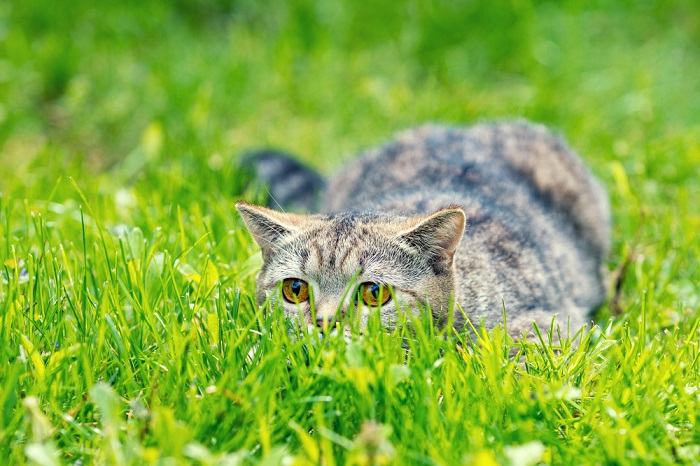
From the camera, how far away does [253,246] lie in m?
3.45

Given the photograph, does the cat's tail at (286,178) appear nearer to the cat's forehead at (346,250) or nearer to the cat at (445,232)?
the cat at (445,232)

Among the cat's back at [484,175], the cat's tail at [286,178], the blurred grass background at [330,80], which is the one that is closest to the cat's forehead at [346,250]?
the cat's back at [484,175]

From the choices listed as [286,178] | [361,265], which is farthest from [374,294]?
[286,178]

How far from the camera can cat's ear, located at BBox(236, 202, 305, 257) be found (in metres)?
2.92

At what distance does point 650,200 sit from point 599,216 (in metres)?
0.57

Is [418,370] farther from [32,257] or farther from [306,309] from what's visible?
[32,257]

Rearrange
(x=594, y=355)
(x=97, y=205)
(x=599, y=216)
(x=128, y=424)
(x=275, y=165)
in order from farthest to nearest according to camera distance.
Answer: (x=275, y=165), (x=599, y=216), (x=97, y=205), (x=594, y=355), (x=128, y=424)

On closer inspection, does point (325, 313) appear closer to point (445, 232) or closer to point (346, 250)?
point (346, 250)

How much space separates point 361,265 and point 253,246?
2.74 feet

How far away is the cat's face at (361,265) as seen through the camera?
2676mm

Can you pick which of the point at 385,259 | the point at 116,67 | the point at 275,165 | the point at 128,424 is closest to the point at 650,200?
the point at 275,165

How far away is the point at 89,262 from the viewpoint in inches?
116

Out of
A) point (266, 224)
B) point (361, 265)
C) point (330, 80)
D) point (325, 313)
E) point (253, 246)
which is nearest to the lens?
point (325, 313)

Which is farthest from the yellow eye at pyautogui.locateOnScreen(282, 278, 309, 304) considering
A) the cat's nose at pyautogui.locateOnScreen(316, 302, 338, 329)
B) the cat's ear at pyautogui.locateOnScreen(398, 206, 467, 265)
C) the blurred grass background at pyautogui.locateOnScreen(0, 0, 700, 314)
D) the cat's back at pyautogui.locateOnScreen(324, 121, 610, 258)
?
the blurred grass background at pyautogui.locateOnScreen(0, 0, 700, 314)
